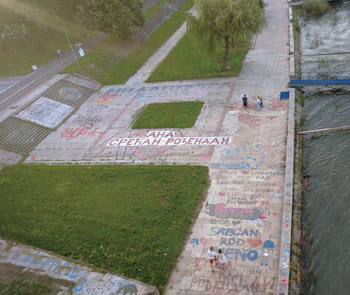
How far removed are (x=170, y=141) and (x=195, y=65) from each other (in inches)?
589

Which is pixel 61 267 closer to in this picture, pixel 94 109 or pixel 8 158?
pixel 8 158

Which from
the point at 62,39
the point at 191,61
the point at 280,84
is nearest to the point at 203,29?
the point at 191,61

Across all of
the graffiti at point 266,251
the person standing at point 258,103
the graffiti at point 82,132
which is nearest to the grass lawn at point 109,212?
the graffiti at point 266,251

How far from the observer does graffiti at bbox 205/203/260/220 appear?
16.8 m

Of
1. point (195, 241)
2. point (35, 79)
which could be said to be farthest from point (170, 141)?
point (35, 79)

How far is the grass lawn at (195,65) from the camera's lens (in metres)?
33.5

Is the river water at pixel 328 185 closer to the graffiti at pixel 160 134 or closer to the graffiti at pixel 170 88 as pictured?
the graffiti at pixel 170 88

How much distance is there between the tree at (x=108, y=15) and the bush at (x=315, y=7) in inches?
959

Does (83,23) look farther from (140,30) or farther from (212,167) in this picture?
(212,167)

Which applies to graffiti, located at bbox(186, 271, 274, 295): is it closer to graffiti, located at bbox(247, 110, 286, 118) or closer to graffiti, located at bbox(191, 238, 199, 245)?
graffiti, located at bbox(191, 238, 199, 245)

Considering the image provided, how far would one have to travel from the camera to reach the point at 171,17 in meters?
54.5

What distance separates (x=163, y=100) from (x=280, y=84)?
10756 millimetres

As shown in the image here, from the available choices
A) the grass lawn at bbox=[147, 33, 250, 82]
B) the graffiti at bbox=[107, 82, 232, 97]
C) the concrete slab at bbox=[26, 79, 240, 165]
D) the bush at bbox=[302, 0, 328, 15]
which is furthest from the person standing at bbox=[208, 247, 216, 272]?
the bush at bbox=[302, 0, 328, 15]

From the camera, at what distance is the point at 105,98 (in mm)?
33406
